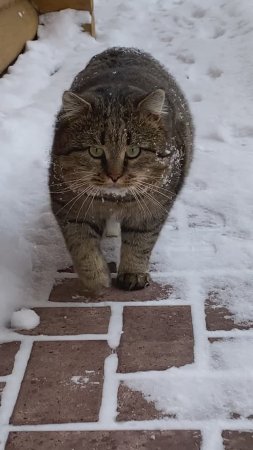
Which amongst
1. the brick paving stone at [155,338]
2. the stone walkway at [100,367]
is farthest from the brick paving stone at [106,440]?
the brick paving stone at [155,338]

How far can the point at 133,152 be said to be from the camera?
2.22 m

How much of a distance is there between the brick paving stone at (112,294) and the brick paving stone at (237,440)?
69 centimetres

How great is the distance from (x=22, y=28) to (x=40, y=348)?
287 centimetres

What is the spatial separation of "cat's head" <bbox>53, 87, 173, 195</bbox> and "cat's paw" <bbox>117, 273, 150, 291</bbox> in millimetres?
371

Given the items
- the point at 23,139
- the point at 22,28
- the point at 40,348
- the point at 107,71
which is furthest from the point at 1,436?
the point at 22,28

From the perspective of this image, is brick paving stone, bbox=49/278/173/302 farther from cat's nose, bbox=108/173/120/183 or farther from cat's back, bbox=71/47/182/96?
cat's back, bbox=71/47/182/96

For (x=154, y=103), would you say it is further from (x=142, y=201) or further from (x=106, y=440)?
(x=106, y=440)

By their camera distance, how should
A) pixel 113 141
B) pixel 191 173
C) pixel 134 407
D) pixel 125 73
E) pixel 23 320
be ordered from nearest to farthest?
pixel 134 407 → pixel 113 141 → pixel 23 320 → pixel 125 73 → pixel 191 173

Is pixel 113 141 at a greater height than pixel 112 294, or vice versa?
pixel 113 141

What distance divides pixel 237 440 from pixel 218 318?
21.8 inches

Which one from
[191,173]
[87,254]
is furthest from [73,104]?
[191,173]

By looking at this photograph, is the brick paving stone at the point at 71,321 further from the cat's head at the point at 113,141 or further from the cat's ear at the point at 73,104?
the cat's ear at the point at 73,104

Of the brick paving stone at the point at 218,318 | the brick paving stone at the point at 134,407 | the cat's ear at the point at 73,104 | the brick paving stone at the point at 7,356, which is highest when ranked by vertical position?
the cat's ear at the point at 73,104

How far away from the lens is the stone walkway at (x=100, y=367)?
1857mm
